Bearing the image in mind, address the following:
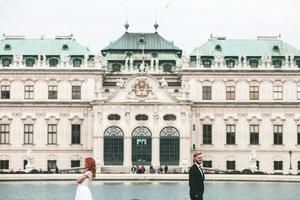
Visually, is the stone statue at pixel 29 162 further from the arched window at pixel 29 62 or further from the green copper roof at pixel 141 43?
the green copper roof at pixel 141 43

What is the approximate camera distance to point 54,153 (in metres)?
97.4

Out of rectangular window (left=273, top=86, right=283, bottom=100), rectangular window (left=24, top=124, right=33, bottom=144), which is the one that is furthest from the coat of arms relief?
rectangular window (left=273, top=86, right=283, bottom=100)

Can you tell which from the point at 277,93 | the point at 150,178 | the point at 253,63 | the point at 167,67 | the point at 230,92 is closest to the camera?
the point at 150,178

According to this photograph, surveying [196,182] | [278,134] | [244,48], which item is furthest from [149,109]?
[196,182]

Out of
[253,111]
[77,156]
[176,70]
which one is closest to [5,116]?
[77,156]

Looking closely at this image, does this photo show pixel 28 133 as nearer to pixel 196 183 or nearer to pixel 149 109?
pixel 149 109

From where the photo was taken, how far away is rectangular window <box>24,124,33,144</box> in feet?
320

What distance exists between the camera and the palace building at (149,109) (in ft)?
314

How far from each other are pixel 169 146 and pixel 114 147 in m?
5.87

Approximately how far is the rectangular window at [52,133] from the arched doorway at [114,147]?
6154 millimetres

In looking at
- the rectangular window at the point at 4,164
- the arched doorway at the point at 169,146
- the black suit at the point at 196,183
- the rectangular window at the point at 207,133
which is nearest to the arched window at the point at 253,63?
the rectangular window at the point at 207,133

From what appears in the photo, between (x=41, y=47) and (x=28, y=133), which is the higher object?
(x=41, y=47)

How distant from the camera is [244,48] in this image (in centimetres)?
10169

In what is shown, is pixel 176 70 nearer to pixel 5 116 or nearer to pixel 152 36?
pixel 152 36
